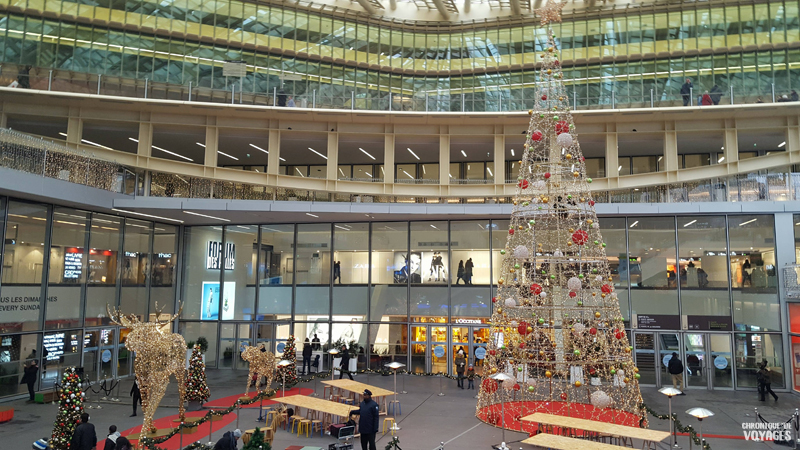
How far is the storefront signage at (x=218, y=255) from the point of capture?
2598 centimetres

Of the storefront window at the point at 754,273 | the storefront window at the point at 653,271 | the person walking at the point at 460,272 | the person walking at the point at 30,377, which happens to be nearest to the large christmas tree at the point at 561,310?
the storefront window at the point at 653,271

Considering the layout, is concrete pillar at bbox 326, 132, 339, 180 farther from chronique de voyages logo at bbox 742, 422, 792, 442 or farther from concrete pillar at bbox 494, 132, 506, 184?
chronique de voyages logo at bbox 742, 422, 792, 442

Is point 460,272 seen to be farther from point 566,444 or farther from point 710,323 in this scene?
point 566,444

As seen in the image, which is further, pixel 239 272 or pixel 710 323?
pixel 239 272

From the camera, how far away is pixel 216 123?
76.0 ft

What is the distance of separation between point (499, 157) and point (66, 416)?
17.6 m

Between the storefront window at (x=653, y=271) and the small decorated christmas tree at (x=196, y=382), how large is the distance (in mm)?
16062

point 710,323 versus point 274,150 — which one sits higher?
point 274,150

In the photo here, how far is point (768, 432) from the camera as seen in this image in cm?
1349

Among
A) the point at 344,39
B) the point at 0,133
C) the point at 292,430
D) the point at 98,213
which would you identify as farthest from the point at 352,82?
the point at 292,430

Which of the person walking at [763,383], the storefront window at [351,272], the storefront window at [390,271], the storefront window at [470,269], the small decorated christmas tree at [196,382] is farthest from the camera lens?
the storefront window at [351,272]

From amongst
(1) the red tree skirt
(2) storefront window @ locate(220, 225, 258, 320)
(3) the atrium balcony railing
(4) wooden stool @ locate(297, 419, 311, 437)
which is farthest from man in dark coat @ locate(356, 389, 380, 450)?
(2) storefront window @ locate(220, 225, 258, 320)

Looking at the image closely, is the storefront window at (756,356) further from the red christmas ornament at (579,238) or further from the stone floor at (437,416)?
the red christmas ornament at (579,238)

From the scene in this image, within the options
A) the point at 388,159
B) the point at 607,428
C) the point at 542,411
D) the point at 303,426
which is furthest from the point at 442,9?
the point at 607,428
